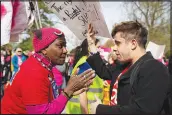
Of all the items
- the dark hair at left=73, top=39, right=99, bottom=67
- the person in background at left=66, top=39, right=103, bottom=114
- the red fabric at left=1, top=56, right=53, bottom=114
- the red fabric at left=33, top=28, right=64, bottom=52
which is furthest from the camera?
the dark hair at left=73, top=39, right=99, bottom=67

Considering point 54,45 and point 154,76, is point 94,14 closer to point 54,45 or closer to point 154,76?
point 54,45

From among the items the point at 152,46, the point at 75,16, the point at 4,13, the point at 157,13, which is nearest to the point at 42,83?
the point at 75,16

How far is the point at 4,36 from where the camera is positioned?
4.81 m

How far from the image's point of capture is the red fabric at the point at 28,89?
9.21 ft

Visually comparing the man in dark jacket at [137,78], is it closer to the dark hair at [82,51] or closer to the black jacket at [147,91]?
the black jacket at [147,91]

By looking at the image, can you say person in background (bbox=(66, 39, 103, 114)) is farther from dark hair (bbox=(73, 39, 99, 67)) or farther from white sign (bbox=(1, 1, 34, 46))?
white sign (bbox=(1, 1, 34, 46))

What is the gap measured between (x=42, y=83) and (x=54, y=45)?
1.52ft

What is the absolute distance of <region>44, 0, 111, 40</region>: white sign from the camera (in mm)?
3158

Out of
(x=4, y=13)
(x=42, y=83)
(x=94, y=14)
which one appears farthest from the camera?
(x=4, y=13)

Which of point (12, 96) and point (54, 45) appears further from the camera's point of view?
point (54, 45)

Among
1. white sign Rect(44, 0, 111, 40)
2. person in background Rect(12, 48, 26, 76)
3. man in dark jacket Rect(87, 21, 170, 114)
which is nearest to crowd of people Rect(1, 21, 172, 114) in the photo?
man in dark jacket Rect(87, 21, 170, 114)

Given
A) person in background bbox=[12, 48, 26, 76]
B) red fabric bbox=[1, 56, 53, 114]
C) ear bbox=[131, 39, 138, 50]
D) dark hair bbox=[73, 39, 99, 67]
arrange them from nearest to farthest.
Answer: ear bbox=[131, 39, 138, 50] < red fabric bbox=[1, 56, 53, 114] < dark hair bbox=[73, 39, 99, 67] < person in background bbox=[12, 48, 26, 76]

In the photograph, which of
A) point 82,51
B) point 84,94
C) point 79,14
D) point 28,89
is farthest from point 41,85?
point 82,51

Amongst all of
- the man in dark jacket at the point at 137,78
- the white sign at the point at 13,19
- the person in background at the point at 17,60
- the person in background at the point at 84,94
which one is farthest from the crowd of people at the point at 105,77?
the person in background at the point at 17,60
